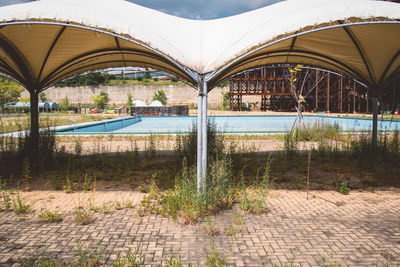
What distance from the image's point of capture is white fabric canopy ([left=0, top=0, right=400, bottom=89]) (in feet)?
12.4

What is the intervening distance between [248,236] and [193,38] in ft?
10.6

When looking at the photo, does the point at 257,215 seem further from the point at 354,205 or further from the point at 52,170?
the point at 52,170

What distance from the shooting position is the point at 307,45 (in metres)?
6.47

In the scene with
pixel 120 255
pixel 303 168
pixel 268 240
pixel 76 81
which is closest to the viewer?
pixel 120 255

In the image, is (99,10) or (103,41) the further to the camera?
(103,41)

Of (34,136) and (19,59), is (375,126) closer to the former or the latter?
(34,136)

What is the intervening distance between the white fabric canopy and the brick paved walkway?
7.10ft

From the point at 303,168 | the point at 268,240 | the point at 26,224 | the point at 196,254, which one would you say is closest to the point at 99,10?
the point at 26,224

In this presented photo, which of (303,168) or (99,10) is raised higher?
(99,10)

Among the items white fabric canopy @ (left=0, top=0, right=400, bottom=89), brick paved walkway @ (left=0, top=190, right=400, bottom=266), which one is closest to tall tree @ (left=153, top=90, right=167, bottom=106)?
white fabric canopy @ (left=0, top=0, right=400, bottom=89)

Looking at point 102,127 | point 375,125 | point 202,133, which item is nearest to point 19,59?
point 202,133

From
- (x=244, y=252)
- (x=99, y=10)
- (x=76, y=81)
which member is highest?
(x=76, y=81)

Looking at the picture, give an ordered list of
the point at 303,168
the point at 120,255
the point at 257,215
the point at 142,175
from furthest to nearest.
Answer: the point at 303,168, the point at 142,175, the point at 257,215, the point at 120,255

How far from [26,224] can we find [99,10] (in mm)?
2979
